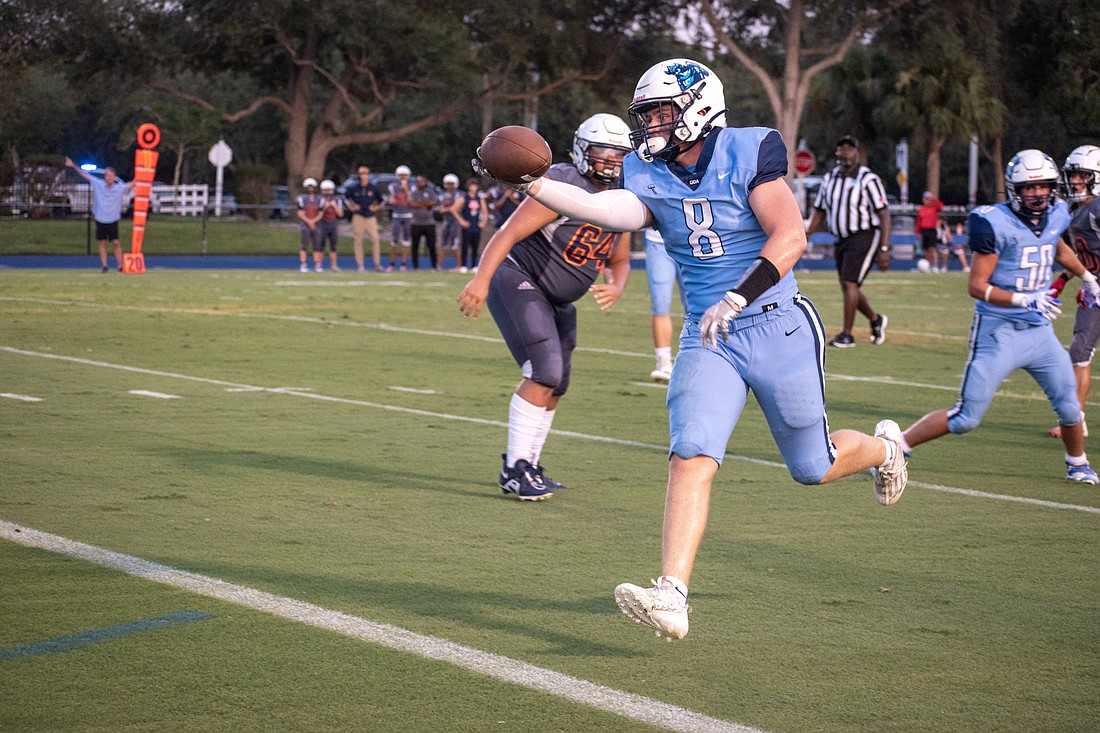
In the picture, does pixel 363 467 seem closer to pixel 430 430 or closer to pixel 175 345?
pixel 430 430

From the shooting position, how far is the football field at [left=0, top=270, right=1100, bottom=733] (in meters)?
3.95

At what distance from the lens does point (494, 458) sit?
319 inches

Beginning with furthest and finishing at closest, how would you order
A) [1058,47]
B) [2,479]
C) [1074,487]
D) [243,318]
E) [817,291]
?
1. [1058,47]
2. [817,291]
3. [243,318]
4. [1074,487]
5. [2,479]

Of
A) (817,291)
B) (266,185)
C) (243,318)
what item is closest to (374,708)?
(243,318)

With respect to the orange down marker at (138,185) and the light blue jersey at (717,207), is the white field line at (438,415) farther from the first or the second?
the orange down marker at (138,185)

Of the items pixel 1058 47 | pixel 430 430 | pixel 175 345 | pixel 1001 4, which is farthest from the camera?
pixel 1058 47

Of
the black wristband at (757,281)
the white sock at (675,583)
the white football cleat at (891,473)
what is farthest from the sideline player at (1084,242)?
the white sock at (675,583)

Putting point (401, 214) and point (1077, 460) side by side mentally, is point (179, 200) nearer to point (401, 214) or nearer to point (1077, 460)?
point (401, 214)

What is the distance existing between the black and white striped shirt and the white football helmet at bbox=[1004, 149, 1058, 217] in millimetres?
7715

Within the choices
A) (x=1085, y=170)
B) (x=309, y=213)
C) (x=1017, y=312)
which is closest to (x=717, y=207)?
(x=1017, y=312)

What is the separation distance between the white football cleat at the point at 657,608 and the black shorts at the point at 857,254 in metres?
11.4

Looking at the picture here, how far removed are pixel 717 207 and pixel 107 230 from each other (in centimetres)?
2251

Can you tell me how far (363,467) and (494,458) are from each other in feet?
2.66

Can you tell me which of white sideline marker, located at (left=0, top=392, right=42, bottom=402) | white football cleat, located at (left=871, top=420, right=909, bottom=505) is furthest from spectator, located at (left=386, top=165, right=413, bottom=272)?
white football cleat, located at (left=871, top=420, right=909, bottom=505)
